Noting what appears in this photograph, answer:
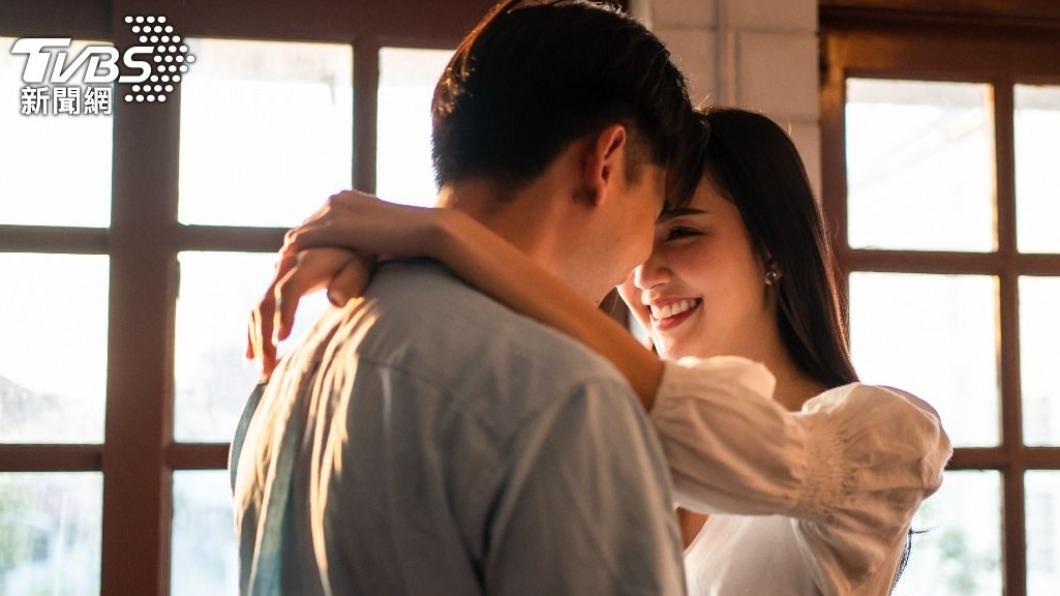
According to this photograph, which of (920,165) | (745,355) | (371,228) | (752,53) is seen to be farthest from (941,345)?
(371,228)

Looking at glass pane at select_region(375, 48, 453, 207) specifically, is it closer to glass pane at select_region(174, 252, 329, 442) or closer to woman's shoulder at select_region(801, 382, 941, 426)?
glass pane at select_region(174, 252, 329, 442)

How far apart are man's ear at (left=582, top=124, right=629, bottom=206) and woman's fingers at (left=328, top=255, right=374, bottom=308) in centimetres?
19

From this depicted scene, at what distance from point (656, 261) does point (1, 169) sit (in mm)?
1256

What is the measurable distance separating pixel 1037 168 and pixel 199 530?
1760 millimetres

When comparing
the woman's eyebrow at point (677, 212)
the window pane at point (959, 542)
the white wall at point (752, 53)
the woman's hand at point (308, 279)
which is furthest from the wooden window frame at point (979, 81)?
the woman's hand at point (308, 279)

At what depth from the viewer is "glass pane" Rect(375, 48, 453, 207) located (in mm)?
2256

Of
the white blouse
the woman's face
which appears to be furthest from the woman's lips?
the white blouse

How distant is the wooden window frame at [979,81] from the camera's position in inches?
93.3

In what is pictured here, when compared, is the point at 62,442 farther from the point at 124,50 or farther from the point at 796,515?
the point at 796,515

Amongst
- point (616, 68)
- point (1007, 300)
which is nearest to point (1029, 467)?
point (1007, 300)

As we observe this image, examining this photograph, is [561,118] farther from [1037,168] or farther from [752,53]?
[1037,168]

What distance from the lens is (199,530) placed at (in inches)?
85.7

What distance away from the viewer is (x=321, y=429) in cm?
88

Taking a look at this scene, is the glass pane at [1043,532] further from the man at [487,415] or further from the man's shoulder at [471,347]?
the man's shoulder at [471,347]
